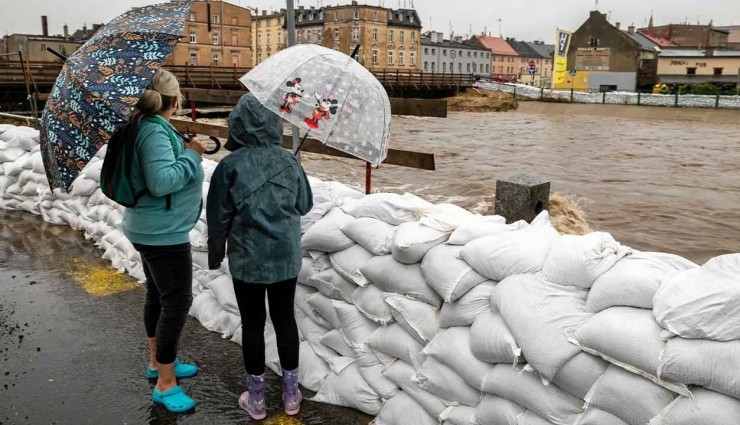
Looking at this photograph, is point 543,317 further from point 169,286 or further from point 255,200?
point 169,286

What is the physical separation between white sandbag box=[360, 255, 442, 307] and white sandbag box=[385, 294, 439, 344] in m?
0.03

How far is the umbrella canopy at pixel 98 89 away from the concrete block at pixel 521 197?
175cm

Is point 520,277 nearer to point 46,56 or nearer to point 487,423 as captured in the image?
point 487,423

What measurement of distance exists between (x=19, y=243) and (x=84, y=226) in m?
0.52

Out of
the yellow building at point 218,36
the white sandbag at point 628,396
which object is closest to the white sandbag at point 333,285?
the white sandbag at point 628,396

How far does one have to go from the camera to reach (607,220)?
982 centimetres

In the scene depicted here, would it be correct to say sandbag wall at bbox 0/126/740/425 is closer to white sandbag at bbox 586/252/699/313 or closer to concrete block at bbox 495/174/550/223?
white sandbag at bbox 586/252/699/313

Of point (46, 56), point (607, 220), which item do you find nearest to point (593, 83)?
point (46, 56)

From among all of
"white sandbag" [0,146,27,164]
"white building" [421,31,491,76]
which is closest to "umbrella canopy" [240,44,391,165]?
"white sandbag" [0,146,27,164]

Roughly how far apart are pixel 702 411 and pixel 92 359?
279 centimetres

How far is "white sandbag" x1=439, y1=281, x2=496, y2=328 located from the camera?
2.40 m

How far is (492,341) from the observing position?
7.39ft

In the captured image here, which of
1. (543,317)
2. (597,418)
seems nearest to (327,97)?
(543,317)

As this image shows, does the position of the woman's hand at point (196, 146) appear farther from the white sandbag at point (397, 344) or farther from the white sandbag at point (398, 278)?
the white sandbag at point (397, 344)
